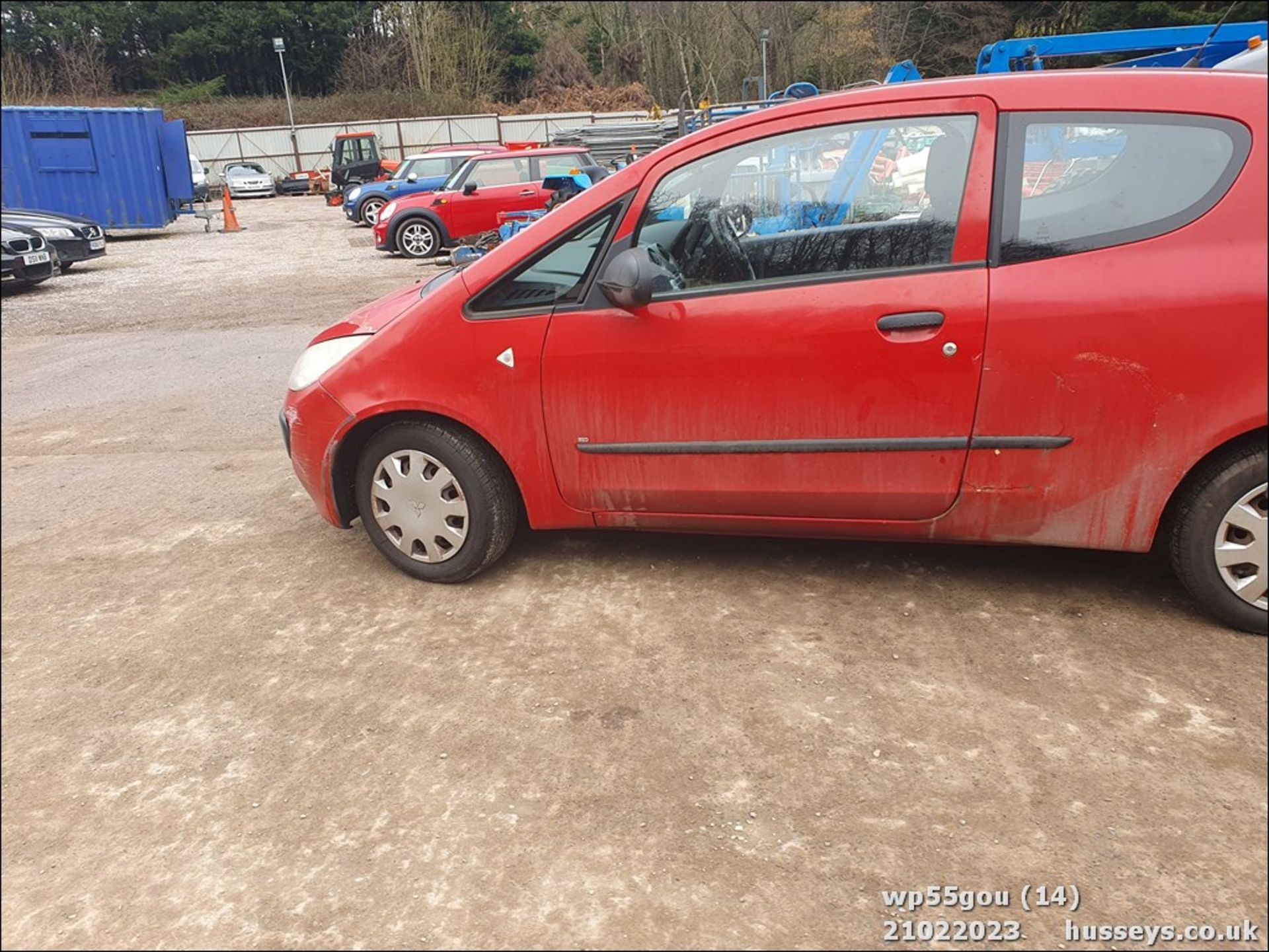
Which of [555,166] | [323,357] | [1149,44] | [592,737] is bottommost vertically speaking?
[592,737]

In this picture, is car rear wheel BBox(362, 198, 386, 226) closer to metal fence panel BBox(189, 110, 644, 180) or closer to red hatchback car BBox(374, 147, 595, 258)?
red hatchback car BBox(374, 147, 595, 258)

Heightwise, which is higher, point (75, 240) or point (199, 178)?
point (199, 178)

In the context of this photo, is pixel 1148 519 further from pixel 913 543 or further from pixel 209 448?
pixel 209 448

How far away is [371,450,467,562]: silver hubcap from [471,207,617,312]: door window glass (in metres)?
0.63

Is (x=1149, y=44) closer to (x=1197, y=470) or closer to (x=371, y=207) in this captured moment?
(x=1197, y=470)

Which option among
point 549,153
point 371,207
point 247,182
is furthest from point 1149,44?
point 247,182

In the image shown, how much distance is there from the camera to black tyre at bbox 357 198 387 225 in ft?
70.7

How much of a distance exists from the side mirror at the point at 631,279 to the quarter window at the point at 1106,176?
1080mm

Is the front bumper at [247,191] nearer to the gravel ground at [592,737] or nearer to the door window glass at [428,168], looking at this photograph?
the door window glass at [428,168]

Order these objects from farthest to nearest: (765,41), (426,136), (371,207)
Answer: (426,136) < (765,41) < (371,207)

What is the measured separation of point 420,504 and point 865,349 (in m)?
1.71

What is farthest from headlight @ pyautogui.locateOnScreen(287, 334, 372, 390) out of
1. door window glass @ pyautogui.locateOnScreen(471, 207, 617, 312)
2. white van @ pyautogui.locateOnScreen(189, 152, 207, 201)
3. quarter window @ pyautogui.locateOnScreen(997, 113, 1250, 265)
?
white van @ pyautogui.locateOnScreen(189, 152, 207, 201)

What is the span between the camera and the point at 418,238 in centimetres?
1582

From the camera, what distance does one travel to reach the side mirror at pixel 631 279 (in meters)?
3.04
